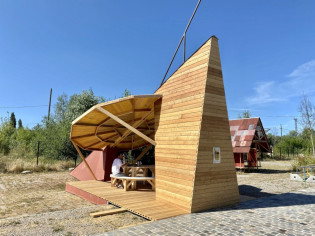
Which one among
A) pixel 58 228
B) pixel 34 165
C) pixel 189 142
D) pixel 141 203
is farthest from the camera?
pixel 34 165

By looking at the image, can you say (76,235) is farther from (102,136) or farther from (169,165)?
(102,136)

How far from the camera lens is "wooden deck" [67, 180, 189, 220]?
16.9 ft

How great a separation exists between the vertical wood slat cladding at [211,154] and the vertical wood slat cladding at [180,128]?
0.17 metres

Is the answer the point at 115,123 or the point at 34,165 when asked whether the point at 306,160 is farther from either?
the point at 34,165

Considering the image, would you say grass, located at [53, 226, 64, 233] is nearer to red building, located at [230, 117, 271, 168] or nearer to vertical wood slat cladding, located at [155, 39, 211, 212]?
vertical wood slat cladding, located at [155, 39, 211, 212]

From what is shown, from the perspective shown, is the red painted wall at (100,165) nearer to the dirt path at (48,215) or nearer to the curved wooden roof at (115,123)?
the curved wooden roof at (115,123)

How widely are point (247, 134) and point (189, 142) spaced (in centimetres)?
1333

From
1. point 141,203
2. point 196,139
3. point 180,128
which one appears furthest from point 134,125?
point 196,139

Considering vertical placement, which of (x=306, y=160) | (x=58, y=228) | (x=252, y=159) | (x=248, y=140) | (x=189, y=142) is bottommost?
(x=58, y=228)

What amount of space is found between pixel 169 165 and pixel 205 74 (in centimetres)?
275

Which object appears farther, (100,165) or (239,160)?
(239,160)

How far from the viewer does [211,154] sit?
5848 millimetres

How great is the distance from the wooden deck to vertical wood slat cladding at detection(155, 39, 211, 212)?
291 millimetres

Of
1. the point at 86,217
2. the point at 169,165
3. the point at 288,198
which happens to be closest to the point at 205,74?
the point at 169,165
